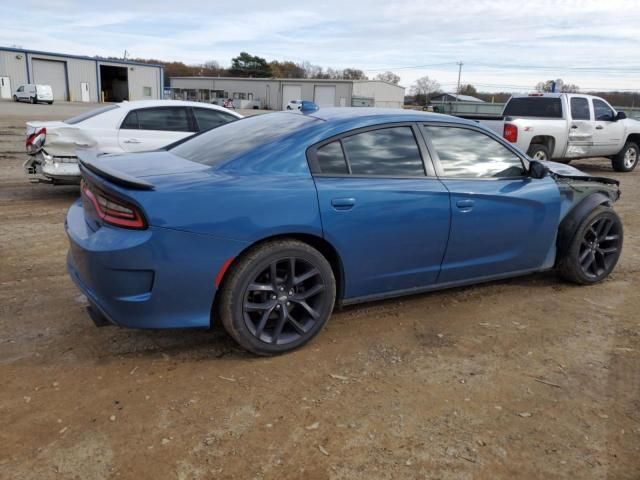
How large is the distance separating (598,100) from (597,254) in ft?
31.4

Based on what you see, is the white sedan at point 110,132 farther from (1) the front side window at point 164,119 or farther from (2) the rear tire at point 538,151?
(2) the rear tire at point 538,151

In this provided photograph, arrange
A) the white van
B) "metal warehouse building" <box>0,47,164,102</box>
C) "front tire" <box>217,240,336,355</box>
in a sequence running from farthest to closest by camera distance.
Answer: "metal warehouse building" <box>0,47,164,102</box>, the white van, "front tire" <box>217,240,336,355</box>

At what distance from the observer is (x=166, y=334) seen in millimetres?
3791

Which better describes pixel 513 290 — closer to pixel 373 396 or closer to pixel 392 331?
pixel 392 331

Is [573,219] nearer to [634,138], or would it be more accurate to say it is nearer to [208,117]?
[208,117]

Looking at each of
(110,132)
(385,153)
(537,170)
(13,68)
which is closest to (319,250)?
(385,153)

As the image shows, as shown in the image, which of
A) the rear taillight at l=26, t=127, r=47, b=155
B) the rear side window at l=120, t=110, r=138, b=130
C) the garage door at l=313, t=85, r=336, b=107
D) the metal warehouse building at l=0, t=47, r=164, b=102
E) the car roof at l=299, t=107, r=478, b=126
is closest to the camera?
the car roof at l=299, t=107, r=478, b=126

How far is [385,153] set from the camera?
12.6 ft

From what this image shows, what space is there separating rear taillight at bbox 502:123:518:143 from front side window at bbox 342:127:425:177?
7.84 metres

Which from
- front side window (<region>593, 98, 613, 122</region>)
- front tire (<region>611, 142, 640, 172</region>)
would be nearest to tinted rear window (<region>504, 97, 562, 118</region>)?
front side window (<region>593, 98, 613, 122</region>)

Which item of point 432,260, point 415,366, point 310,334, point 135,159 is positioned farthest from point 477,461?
point 135,159

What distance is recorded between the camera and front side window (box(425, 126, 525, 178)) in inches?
160

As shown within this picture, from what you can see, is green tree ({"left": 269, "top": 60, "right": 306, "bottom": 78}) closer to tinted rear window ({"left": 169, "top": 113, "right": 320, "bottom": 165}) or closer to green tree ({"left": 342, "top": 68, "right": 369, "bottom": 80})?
green tree ({"left": 342, "top": 68, "right": 369, "bottom": 80})

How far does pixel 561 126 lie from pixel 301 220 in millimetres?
10428
